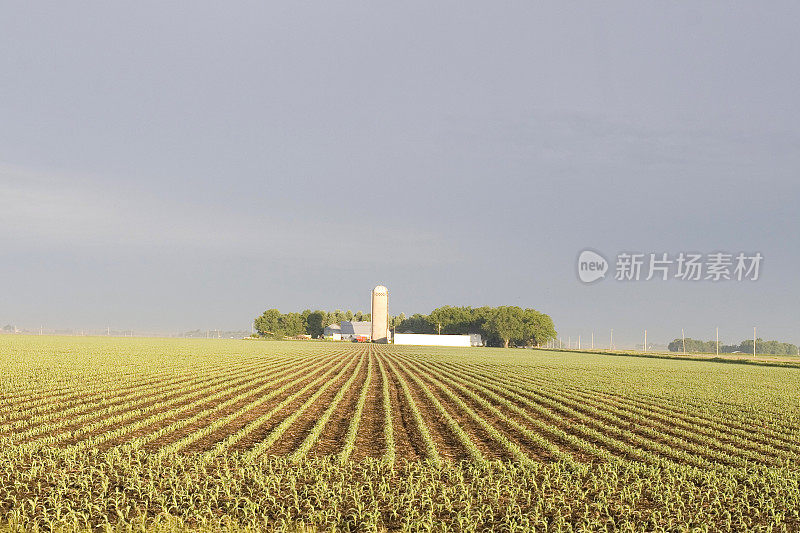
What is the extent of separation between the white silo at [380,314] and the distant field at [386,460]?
12820cm

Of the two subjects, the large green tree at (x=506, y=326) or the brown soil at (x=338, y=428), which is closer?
the brown soil at (x=338, y=428)

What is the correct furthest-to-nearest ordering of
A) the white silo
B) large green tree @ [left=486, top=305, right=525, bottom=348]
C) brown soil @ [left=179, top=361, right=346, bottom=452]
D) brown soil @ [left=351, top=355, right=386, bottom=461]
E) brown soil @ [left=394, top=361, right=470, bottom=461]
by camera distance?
large green tree @ [left=486, top=305, right=525, bottom=348]
the white silo
brown soil @ [left=179, top=361, right=346, bottom=452]
brown soil @ [left=394, top=361, right=470, bottom=461]
brown soil @ [left=351, top=355, right=386, bottom=461]

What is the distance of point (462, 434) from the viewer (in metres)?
17.9

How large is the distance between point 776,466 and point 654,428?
5592mm

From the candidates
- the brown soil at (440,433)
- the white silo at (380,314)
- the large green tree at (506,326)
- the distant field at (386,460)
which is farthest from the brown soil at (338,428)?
the large green tree at (506,326)

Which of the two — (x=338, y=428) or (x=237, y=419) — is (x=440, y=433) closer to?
(x=338, y=428)

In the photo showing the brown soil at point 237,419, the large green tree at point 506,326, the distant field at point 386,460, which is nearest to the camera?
the distant field at point 386,460

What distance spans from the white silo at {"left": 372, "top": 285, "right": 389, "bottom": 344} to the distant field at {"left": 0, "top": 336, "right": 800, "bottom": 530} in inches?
5047

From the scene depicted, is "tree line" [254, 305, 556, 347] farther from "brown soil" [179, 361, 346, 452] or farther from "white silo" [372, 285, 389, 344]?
"brown soil" [179, 361, 346, 452]

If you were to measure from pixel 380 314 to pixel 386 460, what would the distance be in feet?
478

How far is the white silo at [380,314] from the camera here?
156m

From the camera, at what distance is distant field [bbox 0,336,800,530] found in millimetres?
10492

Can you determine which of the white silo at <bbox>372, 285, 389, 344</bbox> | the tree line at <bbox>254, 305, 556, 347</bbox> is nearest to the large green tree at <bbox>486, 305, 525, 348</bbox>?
the tree line at <bbox>254, 305, 556, 347</bbox>

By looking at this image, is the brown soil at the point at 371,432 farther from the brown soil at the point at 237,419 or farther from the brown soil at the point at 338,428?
the brown soil at the point at 237,419
